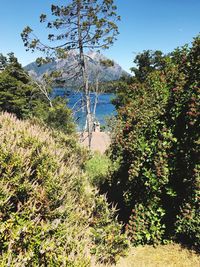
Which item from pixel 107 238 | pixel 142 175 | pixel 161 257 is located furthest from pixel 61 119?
pixel 161 257

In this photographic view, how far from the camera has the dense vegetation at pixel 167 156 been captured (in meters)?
8.07

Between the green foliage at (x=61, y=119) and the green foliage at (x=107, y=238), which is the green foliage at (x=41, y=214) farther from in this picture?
the green foliage at (x=61, y=119)

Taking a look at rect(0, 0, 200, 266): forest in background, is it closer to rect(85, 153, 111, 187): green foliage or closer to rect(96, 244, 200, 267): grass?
Answer: rect(96, 244, 200, 267): grass

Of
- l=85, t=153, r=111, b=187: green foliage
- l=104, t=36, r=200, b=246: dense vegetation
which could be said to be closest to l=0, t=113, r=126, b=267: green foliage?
l=104, t=36, r=200, b=246: dense vegetation

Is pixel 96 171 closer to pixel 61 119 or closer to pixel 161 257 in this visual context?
pixel 61 119

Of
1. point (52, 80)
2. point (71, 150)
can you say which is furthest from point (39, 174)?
point (52, 80)

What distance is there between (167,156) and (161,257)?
3084mm

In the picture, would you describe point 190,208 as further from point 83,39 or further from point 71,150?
point 83,39

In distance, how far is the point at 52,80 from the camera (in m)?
26.5

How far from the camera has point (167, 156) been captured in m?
8.38

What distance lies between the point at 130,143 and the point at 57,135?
9.25 meters

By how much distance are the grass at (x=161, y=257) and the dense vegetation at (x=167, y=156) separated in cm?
29

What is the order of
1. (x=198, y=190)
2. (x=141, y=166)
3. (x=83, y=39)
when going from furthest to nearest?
(x=83, y=39), (x=141, y=166), (x=198, y=190)

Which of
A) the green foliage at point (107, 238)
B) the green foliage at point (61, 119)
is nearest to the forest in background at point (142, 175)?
the green foliage at point (107, 238)
